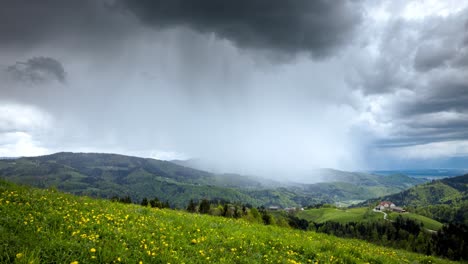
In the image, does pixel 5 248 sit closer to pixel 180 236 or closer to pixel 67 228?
pixel 67 228

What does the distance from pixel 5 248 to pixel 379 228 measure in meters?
212

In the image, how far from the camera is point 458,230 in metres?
118

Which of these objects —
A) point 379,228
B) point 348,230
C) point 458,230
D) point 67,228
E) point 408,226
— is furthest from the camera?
point 348,230

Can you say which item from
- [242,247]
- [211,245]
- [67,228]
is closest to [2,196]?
[67,228]

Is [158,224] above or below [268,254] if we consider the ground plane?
above

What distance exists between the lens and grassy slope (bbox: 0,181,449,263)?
6984 mm

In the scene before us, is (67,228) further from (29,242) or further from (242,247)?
(242,247)

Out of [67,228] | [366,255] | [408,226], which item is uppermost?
[67,228]

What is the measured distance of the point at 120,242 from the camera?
840 centimetres

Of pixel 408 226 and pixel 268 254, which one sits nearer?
pixel 268 254

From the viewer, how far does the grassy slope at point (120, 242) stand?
6984 mm

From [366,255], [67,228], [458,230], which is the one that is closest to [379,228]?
[458,230]

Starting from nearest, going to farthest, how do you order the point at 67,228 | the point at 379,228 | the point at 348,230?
the point at 67,228
the point at 379,228
the point at 348,230

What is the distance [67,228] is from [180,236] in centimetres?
424
